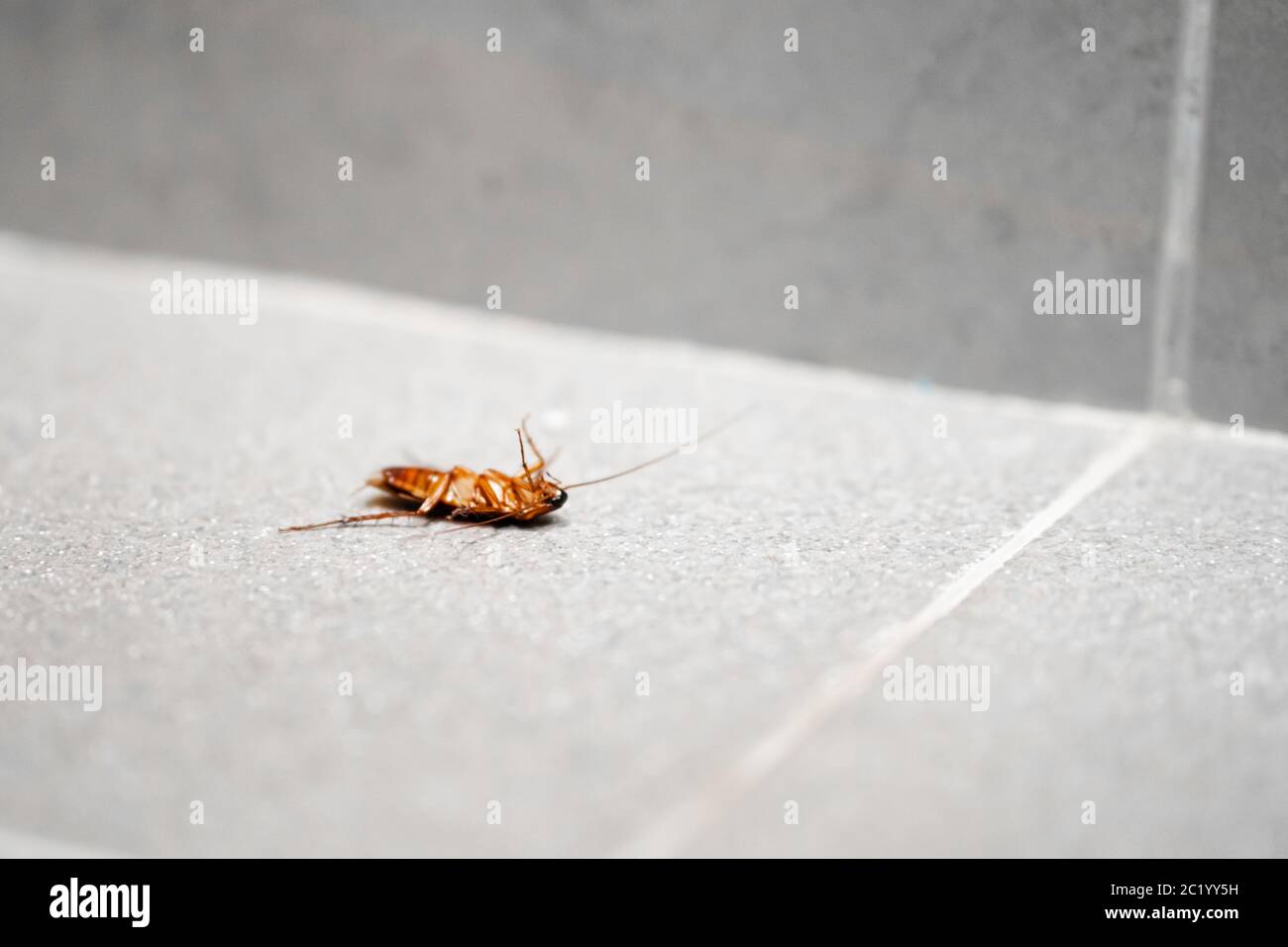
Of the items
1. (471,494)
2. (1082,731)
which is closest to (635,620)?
(471,494)

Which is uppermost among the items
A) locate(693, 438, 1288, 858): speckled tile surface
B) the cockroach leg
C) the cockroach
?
the cockroach

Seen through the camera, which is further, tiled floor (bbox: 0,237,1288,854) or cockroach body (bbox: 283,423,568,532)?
cockroach body (bbox: 283,423,568,532)

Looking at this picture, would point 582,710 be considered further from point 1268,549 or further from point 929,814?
point 1268,549

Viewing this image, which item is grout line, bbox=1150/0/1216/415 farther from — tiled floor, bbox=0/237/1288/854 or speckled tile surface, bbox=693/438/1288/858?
speckled tile surface, bbox=693/438/1288/858

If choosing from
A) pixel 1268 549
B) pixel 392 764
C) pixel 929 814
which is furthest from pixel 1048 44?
pixel 392 764

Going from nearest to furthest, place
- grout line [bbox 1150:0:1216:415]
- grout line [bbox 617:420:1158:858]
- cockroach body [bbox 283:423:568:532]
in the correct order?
grout line [bbox 617:420:1158:858]
cockroach body [bbox 283:423:568:532]
grout line [bbox 1150:0:1216:415]

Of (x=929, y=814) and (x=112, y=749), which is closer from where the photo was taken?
(x=929, y=814)

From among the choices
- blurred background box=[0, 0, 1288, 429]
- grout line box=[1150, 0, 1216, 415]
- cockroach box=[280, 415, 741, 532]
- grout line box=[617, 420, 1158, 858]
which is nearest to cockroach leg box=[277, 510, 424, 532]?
cockroach box=[280, 415, 741, 532]
